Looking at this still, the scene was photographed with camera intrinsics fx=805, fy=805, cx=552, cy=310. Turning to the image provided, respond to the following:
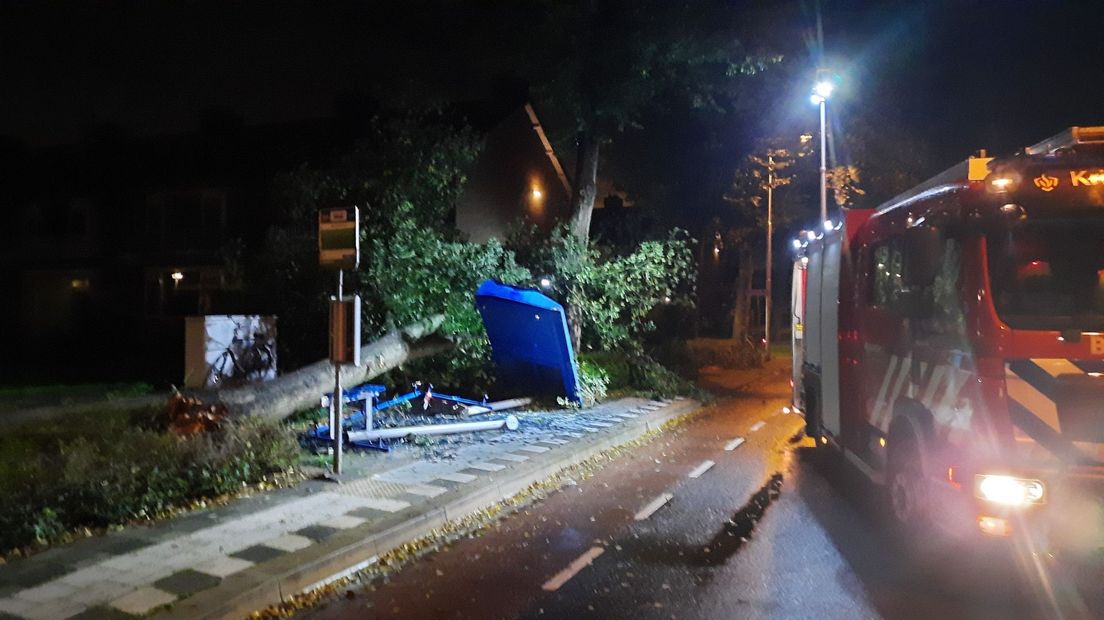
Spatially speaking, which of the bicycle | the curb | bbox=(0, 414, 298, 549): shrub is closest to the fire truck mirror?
the curb

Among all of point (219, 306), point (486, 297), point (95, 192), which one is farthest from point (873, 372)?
point (95, 192)

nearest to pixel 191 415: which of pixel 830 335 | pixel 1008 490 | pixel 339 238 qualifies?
pixel 339 238

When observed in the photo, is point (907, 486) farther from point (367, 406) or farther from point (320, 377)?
point (320, 377)

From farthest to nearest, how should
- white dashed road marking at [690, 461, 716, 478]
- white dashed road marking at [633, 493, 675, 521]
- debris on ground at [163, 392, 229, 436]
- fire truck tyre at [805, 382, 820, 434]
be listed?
fire truck tyre at [805, 382, 820, 434] → white dashed road marking at [690, 461, 716, 478] → debris on ground at [163, 392, 229, 436] → white dashed road marking at [633, 493, 675, 521]

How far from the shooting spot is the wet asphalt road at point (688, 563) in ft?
17.7

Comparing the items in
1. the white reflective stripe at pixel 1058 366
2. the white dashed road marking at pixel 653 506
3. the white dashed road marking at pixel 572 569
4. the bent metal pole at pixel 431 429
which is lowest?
the white dashed road marking at pixel 653 506

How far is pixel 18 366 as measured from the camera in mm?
23156

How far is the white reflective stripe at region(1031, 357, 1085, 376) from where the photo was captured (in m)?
4.98

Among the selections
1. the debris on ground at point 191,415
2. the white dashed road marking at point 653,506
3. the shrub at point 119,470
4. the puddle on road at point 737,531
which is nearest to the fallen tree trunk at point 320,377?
the debris on ground at point 191,415

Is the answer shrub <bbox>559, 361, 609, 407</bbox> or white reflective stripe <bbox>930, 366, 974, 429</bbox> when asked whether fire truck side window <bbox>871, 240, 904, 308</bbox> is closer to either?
white reflective stripe <bbox>930, 366, 974, 429</bbox>

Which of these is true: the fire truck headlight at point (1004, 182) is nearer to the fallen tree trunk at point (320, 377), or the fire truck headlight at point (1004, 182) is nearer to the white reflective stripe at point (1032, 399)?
the white reflective stripe at point (1032, 399)

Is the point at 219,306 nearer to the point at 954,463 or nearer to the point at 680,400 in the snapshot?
the point at 680,400

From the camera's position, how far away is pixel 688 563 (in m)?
6.36

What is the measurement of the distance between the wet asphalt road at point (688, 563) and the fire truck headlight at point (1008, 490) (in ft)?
2.54
